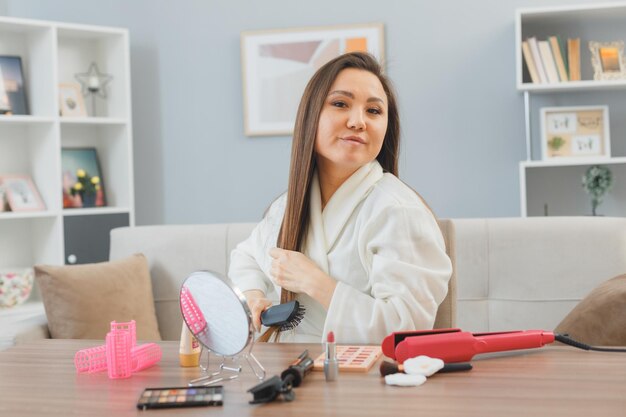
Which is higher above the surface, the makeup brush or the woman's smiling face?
the woman's smiling face

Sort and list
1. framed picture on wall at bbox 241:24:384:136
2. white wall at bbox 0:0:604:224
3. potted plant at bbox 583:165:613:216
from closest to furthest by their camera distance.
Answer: potted plant at bbox 583:165:613:216 → white wall at bbox 0:0:604:224 → framed picture on wall at bbox 241:24:384:136

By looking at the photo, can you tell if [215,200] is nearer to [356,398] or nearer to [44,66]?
[44,66]

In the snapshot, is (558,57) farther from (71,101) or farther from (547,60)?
(71,101)

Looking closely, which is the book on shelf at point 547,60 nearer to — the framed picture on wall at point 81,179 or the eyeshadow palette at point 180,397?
the framed picture on wall at point 81,179

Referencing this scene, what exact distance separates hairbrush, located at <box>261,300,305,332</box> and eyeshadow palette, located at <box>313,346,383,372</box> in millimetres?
95

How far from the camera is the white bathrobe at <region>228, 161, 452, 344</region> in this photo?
148 cm

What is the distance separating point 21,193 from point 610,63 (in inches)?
109

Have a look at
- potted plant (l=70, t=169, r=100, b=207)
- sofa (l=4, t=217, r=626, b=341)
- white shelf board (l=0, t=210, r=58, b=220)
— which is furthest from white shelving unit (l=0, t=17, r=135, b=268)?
sofa (l=4, t=217, r=626, b=341)

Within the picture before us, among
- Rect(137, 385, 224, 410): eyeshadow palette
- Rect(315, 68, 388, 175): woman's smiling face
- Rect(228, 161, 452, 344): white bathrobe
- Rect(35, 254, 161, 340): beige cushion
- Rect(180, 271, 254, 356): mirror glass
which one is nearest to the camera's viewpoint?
Rect(137, 385, 224, 410): eyeshadow palette

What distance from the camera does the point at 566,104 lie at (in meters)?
3.75

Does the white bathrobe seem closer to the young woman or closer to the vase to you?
the young woman

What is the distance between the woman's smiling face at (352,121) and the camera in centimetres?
169

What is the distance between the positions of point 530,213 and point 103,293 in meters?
2.15

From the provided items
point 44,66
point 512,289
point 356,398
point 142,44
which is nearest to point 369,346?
point 356,398
